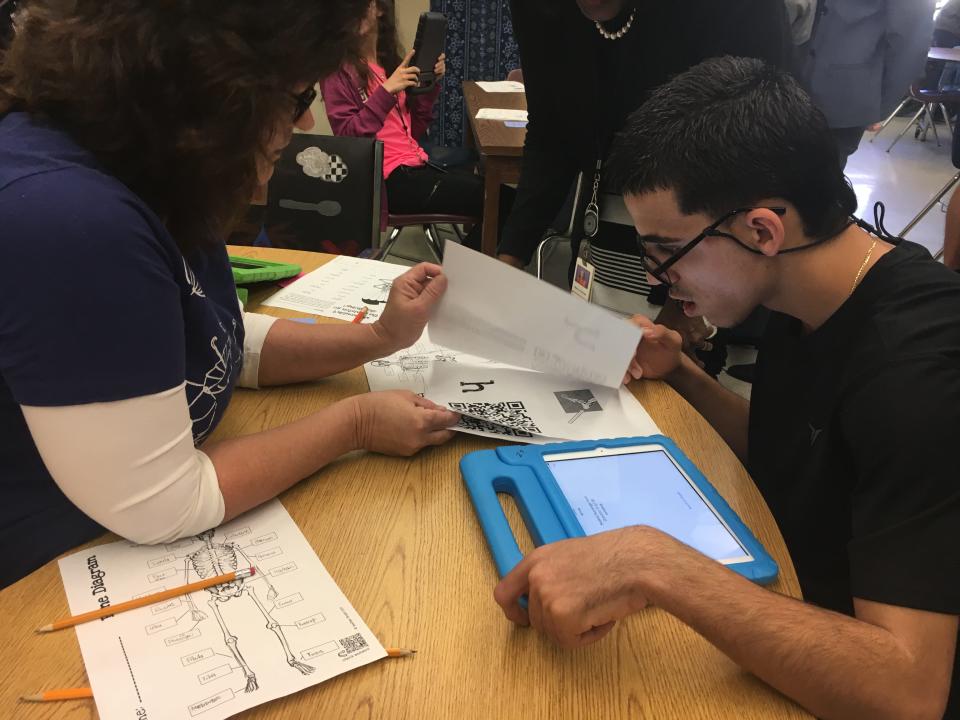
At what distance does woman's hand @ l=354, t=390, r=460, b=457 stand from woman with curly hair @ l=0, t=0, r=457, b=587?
0.37 ft

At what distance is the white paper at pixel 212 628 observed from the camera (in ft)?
1.88

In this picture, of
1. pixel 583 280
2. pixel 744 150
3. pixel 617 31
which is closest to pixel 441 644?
pixel 744 150

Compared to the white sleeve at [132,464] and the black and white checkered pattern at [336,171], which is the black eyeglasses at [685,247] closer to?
the white sleeve at [132,464]

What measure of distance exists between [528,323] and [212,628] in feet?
2.00

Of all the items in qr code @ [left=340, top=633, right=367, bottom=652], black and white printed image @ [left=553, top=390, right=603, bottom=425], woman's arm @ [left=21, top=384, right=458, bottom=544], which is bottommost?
black and white printed image @ [left=553, top=390, right=603, bottom=425]

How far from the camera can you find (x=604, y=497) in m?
0.81

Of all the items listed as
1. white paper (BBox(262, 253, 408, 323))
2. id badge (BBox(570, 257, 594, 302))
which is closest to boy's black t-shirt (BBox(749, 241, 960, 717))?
id badge (BBox(570, 257, 594, 302))

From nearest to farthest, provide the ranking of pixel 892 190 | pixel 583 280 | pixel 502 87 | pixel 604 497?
pixel 604 497
pixel 583 280
pixel 502 87
pixel 892 190

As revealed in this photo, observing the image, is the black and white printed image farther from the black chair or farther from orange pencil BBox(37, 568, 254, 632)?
the black chair

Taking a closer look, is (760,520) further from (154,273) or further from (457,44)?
(457,44)

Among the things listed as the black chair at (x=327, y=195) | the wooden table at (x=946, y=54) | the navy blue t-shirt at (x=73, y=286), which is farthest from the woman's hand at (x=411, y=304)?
the wooden table at (x=946, y=54)

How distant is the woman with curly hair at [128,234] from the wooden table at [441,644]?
0.33ft

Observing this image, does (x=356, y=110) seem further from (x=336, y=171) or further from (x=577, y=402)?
(x=577, y=402)

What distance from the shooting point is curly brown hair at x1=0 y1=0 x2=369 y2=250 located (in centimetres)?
61
